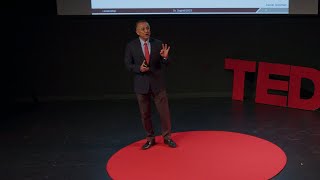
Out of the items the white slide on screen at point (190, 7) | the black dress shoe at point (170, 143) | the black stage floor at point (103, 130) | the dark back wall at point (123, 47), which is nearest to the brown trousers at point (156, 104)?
the black dress shoe at point (170, 143)

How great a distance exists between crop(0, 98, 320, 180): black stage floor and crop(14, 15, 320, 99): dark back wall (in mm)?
300

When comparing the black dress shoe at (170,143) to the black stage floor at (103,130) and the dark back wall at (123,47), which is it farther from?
the dark back wall at (123,47)

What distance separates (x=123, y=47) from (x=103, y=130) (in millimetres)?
1860

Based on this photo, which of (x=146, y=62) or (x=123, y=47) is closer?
(x=146, y=62)

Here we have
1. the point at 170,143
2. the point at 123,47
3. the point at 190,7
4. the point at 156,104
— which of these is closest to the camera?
the point at 156,104

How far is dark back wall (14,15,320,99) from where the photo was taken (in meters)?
6.37

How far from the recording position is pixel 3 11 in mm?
6246

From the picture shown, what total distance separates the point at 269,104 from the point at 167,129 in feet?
7.91

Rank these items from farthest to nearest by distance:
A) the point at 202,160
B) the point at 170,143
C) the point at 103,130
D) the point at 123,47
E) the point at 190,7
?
the point at 123,47 → the point at 190,7 → the point at 103,130 → the point at 170,143 → the point at 202,160

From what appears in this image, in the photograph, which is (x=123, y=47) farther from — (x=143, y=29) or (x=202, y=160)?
(x=202, y=160)

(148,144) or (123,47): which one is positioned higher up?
(123,47)

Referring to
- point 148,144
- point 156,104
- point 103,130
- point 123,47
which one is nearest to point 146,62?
point 156,104

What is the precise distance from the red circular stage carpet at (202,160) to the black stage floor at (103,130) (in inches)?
5.7

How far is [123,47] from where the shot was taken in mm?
6496
